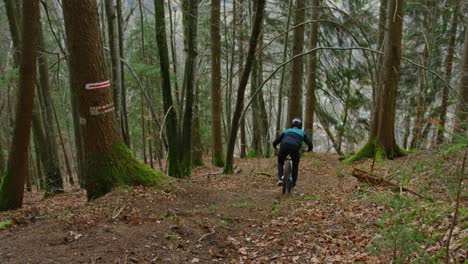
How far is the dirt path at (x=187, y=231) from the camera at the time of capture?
154 inches

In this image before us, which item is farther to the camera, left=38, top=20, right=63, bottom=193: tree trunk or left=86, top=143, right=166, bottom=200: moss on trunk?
left=38, top=20, right=63, bottom=193: tree trunk

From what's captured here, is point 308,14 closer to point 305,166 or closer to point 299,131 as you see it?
point 305,166

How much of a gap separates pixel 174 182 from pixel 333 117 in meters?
14.5

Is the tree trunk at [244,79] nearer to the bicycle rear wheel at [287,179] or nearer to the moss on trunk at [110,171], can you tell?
the bicycle rear wheel at [287,179]

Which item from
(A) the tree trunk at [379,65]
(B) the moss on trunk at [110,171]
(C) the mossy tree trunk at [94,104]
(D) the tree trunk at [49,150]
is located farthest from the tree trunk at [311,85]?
(C) the mossy tree trunk at [94,104]

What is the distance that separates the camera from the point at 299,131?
8.39 meters

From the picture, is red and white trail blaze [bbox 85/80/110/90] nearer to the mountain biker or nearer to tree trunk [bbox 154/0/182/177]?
tree trunk [bbox 154/0/182/177]

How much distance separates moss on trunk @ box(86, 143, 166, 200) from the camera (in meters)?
5.67

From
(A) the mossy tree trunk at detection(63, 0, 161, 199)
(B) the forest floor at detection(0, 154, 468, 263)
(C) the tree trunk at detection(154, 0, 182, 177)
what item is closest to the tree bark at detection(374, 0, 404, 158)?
(B) the forest floor at detection(0, 154, 468, 263)

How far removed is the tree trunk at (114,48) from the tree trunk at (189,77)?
1.71 metres

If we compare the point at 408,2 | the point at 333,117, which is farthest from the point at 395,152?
the point at 408,2

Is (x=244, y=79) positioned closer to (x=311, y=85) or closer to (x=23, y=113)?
(x=23, y=113)

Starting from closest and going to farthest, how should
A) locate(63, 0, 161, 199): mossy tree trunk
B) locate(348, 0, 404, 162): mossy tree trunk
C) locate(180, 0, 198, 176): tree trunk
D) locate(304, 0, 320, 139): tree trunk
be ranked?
1. locate(63, 0, 161, 199): mossy tree trunk
2. locate(180, 0, 198, 176): tree trunk
3. locate(348, 0, 404, 162): mossy tree trunk
4. locate(304, 0, 320, 139): tree trunk

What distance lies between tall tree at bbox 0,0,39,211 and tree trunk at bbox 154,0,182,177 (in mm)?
2787
